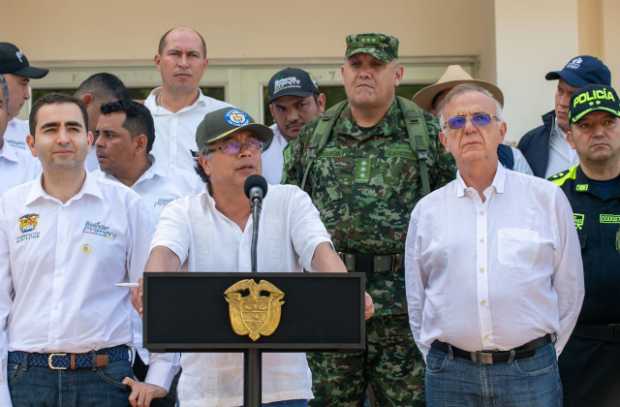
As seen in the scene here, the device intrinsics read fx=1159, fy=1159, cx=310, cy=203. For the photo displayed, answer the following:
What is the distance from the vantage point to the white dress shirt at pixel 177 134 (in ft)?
21.6

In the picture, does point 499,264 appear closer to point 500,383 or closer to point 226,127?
point 500,383

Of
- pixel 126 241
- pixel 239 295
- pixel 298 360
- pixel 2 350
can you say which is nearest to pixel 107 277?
pixel 126 241

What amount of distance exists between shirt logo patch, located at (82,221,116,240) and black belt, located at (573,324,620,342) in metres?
2.17

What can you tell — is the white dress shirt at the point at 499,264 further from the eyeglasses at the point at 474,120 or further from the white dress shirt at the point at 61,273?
the white dress shirt at the point at 61,273

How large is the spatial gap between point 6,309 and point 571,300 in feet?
7.76

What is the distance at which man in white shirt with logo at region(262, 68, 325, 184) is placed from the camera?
679 cm

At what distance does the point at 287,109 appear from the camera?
6859 millimetres

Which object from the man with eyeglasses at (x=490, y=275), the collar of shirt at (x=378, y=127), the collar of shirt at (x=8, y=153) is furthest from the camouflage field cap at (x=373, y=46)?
the collar of shirt at (x=8, y=153)

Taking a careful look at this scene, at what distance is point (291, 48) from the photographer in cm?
897

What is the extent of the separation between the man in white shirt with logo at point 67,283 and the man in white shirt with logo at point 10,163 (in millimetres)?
1004

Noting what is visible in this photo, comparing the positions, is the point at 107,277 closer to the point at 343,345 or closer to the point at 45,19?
the point at 343,345

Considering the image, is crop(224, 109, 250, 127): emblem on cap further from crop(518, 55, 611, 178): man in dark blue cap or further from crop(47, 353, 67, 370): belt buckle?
crop(518, 55, 611, 178): man in dark blue cap

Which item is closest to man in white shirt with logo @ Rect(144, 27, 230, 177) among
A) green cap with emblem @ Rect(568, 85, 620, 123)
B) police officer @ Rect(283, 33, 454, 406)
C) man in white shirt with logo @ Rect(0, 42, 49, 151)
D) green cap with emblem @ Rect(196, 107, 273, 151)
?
man in white shirt with logo @ Rect(0, 42, 49, 151)

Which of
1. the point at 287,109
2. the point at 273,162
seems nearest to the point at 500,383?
the point at 273,162
